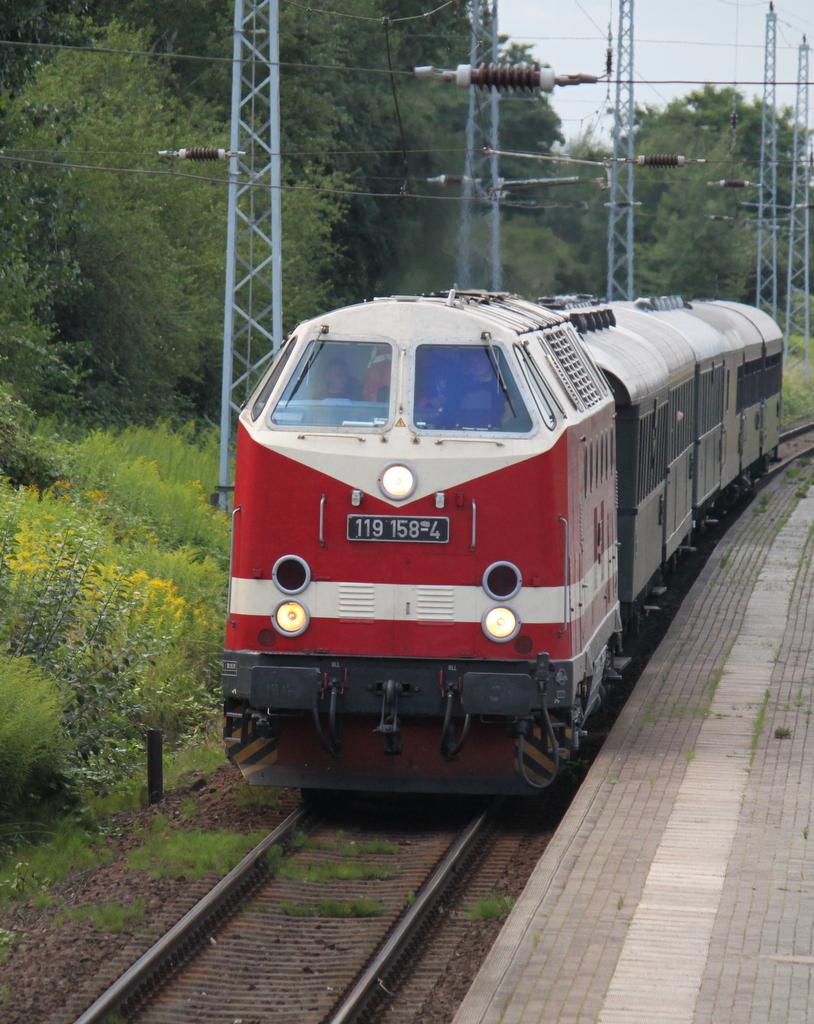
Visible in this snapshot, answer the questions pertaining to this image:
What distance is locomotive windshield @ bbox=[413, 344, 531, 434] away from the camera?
9.03m

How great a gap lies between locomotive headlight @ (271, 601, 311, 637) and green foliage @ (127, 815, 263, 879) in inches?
52.9

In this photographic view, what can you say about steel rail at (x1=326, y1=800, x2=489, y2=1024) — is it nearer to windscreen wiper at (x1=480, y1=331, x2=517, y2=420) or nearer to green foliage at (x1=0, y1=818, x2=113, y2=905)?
green foliage at (x1=0, y1=818, x2=113, y2=905)

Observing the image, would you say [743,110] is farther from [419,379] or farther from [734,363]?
[419,379]

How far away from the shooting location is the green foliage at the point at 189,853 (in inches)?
331

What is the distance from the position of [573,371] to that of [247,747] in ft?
11.9

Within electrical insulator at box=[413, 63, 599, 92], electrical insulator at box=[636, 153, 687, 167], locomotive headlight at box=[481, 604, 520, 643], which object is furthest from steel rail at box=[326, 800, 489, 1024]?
electrical insulator at box=[636, 153, 687, 167]

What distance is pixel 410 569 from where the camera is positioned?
8.91 metres

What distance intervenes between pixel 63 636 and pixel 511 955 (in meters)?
5.93

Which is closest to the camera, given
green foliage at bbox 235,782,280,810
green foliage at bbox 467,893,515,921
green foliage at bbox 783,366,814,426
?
green foliage at bbox 467,893,515,921

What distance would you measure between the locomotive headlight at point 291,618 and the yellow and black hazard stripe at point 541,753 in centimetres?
164

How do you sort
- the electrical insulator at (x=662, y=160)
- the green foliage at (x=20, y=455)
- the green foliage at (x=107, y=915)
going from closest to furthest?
the green foliage at (x=107, y=915) < the green foliage at (x=20, y=455) < the electrical insulator at (x=662, y=160)

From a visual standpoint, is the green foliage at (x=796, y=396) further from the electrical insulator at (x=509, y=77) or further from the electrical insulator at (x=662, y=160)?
the electrical insulator at (x=509, y=77)

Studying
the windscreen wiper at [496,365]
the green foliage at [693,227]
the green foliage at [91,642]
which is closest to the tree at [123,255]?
the green foliage at [91,642]

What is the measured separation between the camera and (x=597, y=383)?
37.0 ft
